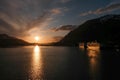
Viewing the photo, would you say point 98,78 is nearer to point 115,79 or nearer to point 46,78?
point 115,79

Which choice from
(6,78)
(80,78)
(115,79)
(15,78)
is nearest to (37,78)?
(15,78)

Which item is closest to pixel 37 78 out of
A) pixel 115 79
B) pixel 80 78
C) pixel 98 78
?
pixel 80 78

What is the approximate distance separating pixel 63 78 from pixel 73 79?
3732 millimetres

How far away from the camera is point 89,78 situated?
54938 millimetres

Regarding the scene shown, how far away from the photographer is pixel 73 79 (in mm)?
54156

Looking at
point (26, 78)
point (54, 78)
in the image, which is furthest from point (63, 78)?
point (26, 78)

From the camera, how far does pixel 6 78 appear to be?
5659 centimetres

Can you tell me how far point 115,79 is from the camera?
5359cm

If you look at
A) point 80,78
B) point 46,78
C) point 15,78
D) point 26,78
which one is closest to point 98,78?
point 80,78

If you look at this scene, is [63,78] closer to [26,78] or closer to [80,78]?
[80,78]

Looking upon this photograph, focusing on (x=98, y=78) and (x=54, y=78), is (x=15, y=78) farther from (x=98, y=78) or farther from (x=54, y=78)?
(x=98, y=78)

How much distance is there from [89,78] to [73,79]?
231 inches

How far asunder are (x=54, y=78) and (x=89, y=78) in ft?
41.5

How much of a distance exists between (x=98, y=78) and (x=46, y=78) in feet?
61.8
